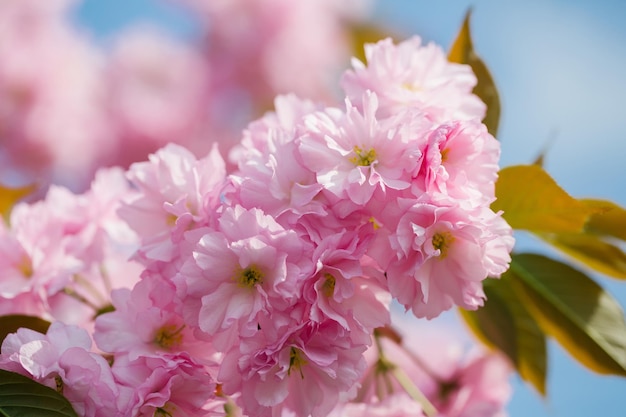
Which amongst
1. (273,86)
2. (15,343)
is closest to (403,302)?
(15,343)

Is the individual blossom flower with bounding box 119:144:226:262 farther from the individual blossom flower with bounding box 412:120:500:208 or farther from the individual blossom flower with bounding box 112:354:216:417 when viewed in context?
the individual blossom flower with bounding box 412:120:500:208

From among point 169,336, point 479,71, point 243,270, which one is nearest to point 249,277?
point 243,270

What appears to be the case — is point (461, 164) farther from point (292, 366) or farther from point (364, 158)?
point (292, 366)

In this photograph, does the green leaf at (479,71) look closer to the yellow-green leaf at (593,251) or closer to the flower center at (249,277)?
the yellow-green leaf at (593,251)

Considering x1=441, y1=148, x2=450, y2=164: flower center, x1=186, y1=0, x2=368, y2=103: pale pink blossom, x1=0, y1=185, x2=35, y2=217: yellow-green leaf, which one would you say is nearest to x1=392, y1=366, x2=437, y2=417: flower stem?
x1=441, y1=148, x2=450, y2=164: flower center

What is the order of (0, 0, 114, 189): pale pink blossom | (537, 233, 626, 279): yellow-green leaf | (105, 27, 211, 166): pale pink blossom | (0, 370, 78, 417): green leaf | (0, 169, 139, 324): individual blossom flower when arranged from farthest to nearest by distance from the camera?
1. (105, 27, 211, 166): pale pink blossom
2. (0, 0, 114, 189): pale pink blossom
3. (537, 233, 626, 279): yellow-green leaf
4. (0, 169, 139, 324): individual blossom flower
5. (0, 370, 78, 417): green leaf
